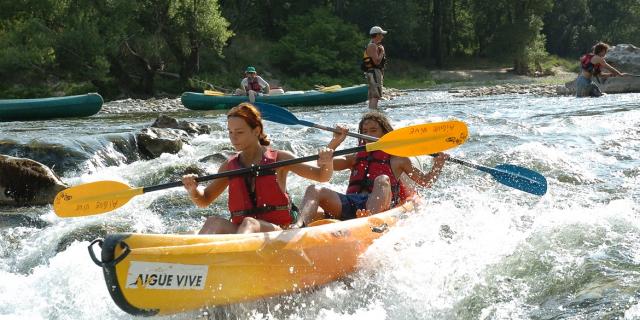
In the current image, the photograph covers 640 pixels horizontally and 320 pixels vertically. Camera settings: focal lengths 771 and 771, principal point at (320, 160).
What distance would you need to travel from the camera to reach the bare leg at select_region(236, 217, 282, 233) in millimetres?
4090

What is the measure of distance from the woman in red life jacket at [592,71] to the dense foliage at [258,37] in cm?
1039

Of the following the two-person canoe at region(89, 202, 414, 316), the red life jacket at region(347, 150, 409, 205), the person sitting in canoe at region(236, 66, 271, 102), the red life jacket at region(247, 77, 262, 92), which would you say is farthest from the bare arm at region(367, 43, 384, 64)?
the two-person canoe at region(89, 202, 414, 316)

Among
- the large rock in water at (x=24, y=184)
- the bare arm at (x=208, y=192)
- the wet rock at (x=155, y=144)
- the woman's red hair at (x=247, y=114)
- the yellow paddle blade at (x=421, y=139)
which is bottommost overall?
the wet rock at (x=155, y=144)

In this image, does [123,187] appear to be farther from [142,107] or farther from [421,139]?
[142,107]

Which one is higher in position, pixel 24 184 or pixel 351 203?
pixel 351 203

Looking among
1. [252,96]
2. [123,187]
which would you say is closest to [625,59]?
[252,96]

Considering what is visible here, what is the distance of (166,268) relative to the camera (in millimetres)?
3551

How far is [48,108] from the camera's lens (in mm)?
14562

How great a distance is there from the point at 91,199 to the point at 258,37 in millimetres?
26467

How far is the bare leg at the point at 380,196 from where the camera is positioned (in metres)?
5.04

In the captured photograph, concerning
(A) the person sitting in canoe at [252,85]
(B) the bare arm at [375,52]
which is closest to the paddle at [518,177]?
(B) the bare arm at [375,52]

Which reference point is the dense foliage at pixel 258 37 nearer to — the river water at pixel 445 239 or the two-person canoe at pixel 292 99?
the two-person canoe at pixel 292 99

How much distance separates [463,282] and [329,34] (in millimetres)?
25015

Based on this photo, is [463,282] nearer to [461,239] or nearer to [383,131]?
[461,239]
